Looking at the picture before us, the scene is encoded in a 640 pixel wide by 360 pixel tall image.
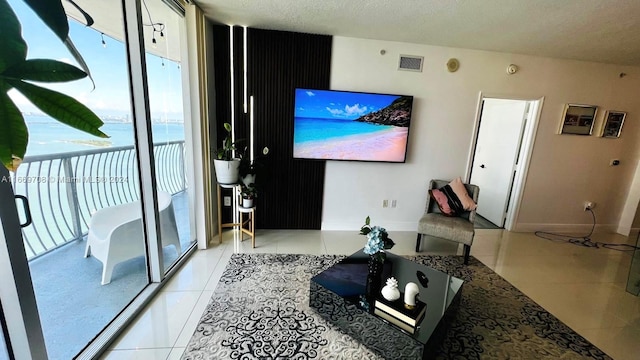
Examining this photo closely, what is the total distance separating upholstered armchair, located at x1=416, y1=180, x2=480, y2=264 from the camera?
115 inches

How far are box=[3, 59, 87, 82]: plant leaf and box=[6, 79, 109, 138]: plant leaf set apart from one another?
0.06 ft

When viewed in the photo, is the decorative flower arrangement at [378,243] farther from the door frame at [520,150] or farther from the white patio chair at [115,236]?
the door frame at [520,150]

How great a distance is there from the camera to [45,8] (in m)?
0.60

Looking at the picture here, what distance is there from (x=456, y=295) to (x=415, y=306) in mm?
456

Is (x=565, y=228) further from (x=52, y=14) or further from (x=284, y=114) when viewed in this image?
(x=52, y=14)

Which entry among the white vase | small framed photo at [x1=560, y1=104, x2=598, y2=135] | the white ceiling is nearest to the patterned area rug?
Answer: the white vase

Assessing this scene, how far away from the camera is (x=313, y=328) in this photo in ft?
6.15

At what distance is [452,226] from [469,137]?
1475 millimetres

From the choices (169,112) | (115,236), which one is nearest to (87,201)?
(115,236)

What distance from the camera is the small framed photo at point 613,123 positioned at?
378 centimetres

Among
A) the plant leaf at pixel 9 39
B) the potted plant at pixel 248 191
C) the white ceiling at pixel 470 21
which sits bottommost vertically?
the potted plant at pixel 248 191

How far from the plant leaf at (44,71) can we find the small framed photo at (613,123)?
19.2 ft

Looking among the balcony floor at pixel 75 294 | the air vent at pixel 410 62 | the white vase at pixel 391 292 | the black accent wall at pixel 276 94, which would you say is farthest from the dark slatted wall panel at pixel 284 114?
the white vase at pixel 391 292

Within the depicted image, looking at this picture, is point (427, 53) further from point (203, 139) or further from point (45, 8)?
point (45, 8)
